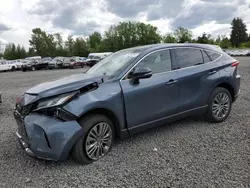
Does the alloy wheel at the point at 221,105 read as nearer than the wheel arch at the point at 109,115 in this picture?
No

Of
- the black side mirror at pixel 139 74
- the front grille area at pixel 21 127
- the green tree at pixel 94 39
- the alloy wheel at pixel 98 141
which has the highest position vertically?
the green tree at pixel 94 39

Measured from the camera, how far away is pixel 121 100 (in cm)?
340

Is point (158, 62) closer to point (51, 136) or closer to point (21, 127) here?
point (51, 136)

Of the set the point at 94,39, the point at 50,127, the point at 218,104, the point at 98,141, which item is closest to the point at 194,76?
the point at 218,104

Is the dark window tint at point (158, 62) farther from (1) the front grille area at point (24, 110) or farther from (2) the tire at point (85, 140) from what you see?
(1) the front grille area at point (24, 110)

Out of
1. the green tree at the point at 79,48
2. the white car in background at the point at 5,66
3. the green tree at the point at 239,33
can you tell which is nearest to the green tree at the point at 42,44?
the green tree at the point at 79,48

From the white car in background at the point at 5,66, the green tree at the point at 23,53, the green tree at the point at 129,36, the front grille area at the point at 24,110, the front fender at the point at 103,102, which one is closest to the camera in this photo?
the front fender at the point at 103,102

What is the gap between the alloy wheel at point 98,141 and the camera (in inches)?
126

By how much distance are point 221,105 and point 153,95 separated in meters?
1.81

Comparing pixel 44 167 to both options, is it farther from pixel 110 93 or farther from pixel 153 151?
pixel 153 151

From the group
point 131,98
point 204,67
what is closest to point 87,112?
point 131,98

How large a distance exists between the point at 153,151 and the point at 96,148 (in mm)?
897

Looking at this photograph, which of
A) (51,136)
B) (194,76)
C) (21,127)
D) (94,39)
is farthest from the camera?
(94,39)

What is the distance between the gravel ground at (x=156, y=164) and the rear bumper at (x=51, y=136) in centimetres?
32
